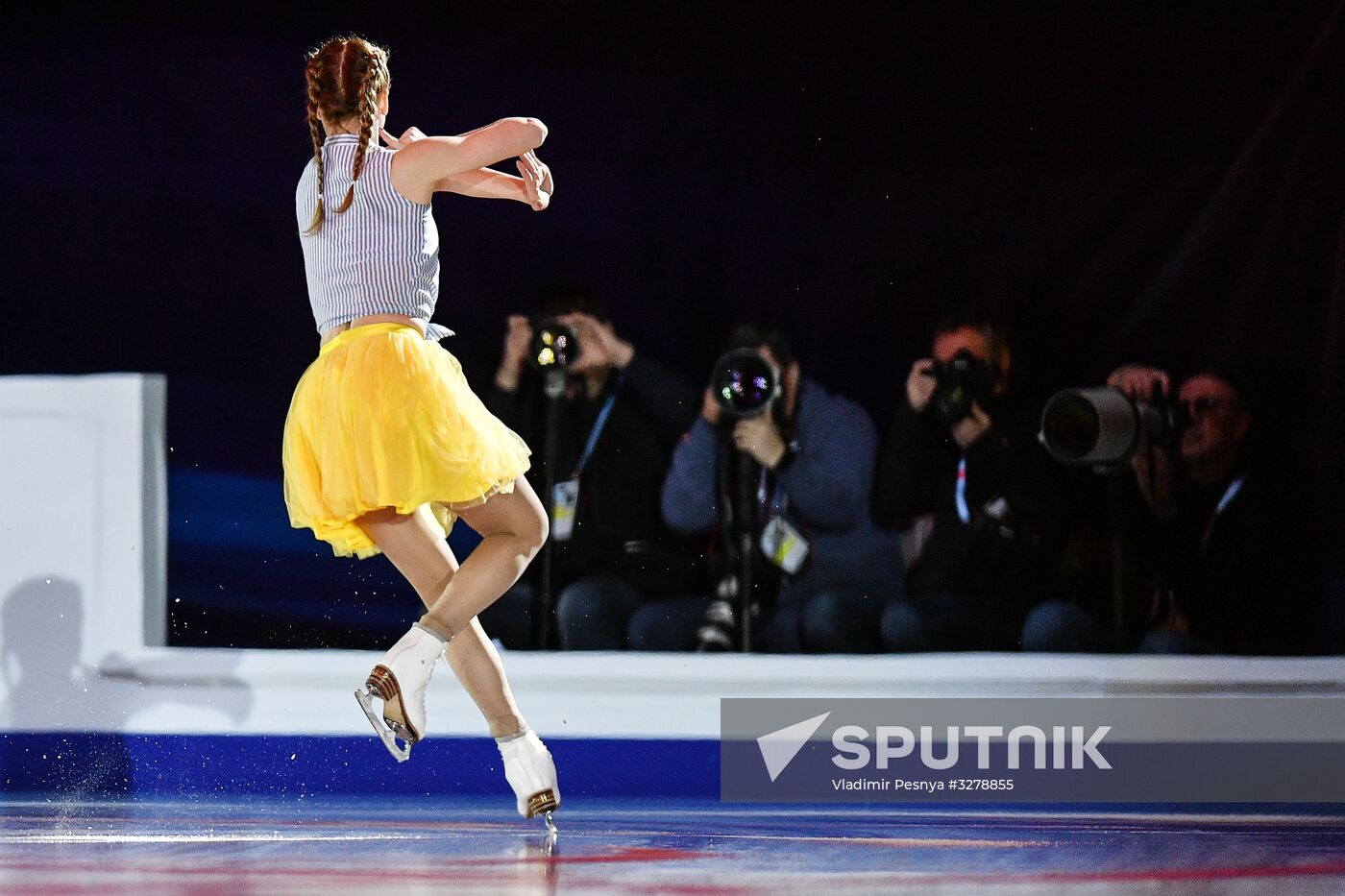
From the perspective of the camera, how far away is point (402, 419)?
94.4 inches

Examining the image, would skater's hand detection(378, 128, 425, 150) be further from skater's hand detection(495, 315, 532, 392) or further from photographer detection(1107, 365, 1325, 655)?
photographer detection(1107, 365, 1325, 655)

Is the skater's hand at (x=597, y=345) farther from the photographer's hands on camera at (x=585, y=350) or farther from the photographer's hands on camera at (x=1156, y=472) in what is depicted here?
the photographer's hands on camera at (x=1156, y=472)

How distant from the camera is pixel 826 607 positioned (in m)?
3.55

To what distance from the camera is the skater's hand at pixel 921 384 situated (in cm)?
362

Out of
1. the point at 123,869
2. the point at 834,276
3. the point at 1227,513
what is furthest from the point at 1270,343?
the point at 123,869

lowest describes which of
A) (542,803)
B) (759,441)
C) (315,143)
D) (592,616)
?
(542,803)

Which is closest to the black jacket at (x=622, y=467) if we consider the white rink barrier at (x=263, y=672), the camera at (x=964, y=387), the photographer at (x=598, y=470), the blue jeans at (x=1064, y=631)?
the photographer at (x=598, y=470)

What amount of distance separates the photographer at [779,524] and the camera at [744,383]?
0.03 m

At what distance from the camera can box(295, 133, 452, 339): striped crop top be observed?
2.49m

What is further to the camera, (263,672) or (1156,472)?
(1156,472)

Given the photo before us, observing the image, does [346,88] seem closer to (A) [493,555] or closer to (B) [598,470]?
(A) [493,555]

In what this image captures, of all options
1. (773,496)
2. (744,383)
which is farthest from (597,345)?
(773,496)

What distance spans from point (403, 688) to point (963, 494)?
5.51ft

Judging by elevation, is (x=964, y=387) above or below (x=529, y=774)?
above
